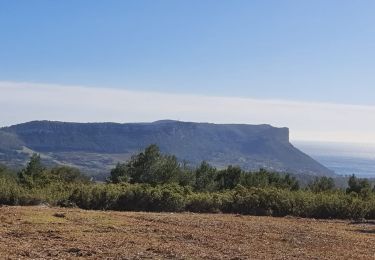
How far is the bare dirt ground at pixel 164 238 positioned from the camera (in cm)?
1398

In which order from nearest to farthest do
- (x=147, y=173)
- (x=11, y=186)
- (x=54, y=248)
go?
1. (x=54, y=248)
2. (x=11, y=186)
3. (x=147, y=173)

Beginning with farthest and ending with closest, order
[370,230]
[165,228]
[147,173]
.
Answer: [147,173], [370,230], [165,228]

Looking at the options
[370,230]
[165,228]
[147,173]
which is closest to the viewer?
[165,228]

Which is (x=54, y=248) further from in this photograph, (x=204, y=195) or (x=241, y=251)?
(x=204, y=195)

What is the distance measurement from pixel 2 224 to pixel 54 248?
444cm

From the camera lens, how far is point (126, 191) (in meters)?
27.4

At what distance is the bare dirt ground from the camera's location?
14.0 m

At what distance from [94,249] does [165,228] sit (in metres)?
4.86

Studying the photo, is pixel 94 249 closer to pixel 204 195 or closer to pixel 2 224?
pixel 2 224

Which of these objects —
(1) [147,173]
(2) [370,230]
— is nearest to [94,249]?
(2) [370,230]

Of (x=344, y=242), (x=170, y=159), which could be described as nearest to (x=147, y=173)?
(x=170, y=159)

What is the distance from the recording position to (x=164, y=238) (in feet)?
54.3

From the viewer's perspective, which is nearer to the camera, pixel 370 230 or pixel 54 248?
pixel 54 248

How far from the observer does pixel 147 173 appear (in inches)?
1721
